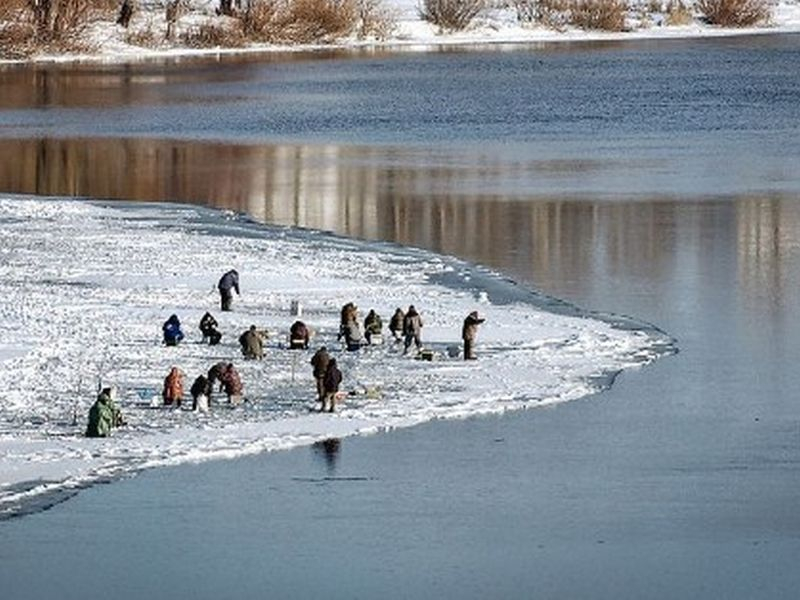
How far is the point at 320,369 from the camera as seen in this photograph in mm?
29859

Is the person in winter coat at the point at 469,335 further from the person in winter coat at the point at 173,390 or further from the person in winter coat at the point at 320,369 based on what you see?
the person in winter coat at the point at 173,390

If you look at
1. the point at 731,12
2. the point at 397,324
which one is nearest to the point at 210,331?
the point at 397,324

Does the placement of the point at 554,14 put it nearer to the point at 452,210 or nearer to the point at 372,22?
the point at 372,22

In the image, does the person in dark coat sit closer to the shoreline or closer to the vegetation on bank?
the shoreline

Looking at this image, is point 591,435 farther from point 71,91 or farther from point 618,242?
point 71,91

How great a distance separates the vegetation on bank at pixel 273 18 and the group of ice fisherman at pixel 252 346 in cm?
7495

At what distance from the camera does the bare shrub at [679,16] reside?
13375cm

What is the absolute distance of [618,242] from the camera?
44.8m

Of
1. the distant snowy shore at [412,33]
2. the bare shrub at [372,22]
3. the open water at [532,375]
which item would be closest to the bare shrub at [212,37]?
the distant snowy shore at [412,33]

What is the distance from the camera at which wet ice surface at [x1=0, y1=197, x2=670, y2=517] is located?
1099 inches

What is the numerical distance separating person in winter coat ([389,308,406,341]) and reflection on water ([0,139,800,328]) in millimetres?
5397

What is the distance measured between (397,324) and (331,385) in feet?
15.3

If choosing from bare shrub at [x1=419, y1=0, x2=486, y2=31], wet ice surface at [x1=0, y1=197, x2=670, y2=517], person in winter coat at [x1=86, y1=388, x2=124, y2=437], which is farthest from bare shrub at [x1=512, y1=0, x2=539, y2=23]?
person in winter coat at [x1=86, y1=388, x2=124, y2=437]

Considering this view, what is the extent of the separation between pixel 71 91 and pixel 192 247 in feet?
162
